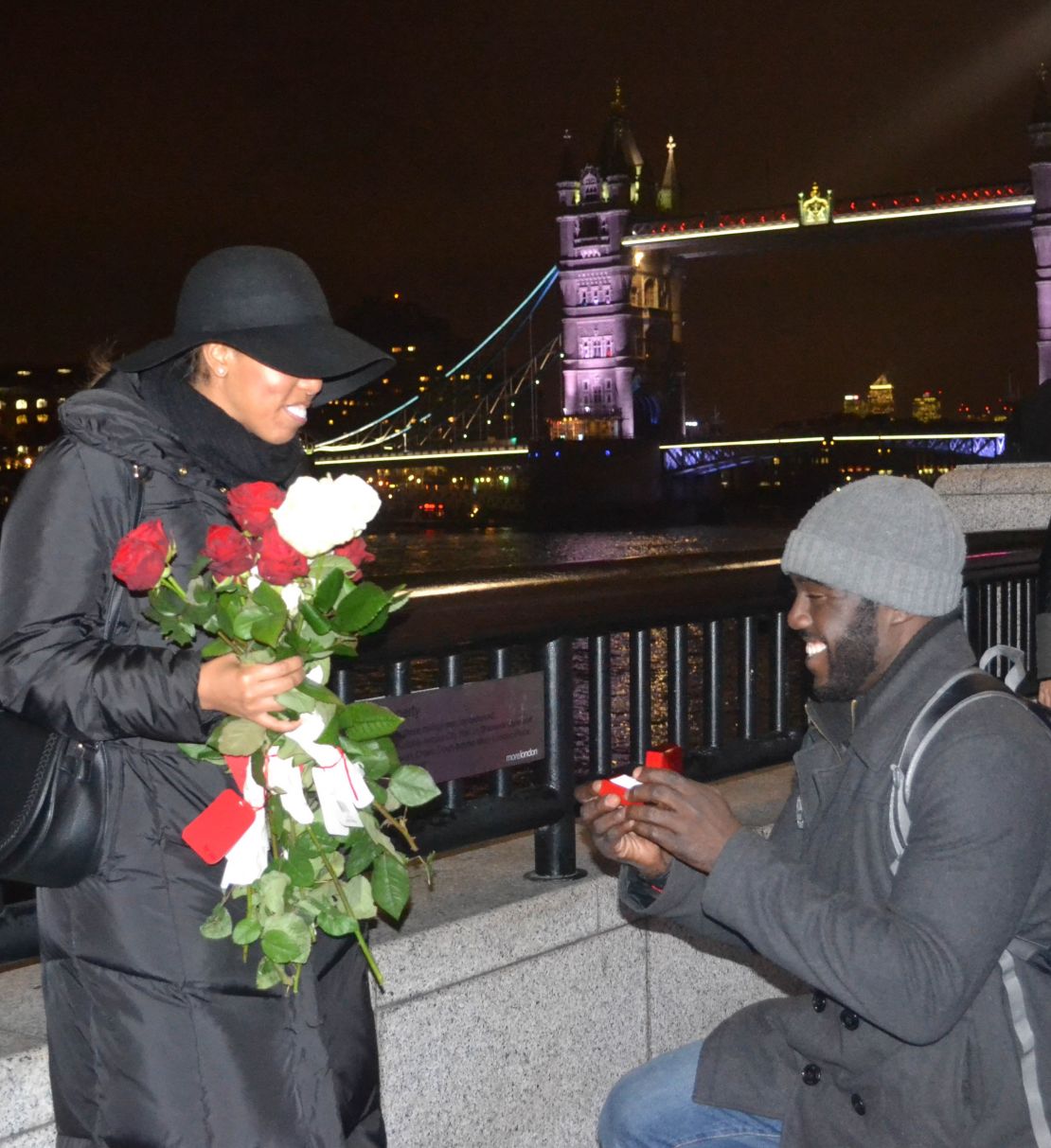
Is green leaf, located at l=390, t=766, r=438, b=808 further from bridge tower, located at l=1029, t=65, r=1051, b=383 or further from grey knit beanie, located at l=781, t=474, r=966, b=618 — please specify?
bridge tower, located at l=1029, t=65, r=1051, b=383

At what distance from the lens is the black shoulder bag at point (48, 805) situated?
6.43ft

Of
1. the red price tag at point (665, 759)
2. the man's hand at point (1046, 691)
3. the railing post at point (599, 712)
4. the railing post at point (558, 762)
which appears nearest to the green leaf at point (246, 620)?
the red price tag at point (665, 759)

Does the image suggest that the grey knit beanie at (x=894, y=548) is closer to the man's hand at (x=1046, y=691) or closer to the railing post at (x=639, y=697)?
the railing post at (x=639, y=697)

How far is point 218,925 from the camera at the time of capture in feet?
6.68

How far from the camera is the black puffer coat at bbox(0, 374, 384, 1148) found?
6.60 ft

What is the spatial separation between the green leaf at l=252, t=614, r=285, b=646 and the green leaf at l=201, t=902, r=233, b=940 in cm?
34

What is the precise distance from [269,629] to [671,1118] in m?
0.95

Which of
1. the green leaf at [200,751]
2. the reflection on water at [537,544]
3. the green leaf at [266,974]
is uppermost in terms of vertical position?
the green leaf at [200,751]

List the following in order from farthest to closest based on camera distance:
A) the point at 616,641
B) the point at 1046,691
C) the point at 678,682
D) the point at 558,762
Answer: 1. the point at 616,641
2. the point at 1046,691
3. the point at 678,682
4. the point at 558,762

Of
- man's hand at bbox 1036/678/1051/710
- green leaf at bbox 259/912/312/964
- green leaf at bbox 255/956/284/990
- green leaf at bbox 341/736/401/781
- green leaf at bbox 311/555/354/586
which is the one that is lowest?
man's hand at bbox 1036/678/1051/710

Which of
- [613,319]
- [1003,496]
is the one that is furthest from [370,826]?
[613,319]

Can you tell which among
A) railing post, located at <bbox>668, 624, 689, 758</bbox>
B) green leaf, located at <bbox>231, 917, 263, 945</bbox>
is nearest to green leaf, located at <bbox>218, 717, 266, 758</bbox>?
green leaf, located at <bbox>231, 917, 263, 945</bbox>

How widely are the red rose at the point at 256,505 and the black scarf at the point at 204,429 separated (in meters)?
0.20

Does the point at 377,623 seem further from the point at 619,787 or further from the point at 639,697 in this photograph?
the point at 639,697
